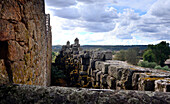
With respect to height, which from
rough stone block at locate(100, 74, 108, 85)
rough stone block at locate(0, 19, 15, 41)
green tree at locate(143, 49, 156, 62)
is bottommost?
green tree at locate(143, 49, 156, 62)

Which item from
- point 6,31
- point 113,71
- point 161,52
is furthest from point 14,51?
point 161,52

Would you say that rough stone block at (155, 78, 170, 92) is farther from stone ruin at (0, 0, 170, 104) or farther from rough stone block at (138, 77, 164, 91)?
rough stone block at (138, 77, 164, 91)

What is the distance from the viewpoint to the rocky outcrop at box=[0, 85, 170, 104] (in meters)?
1.16

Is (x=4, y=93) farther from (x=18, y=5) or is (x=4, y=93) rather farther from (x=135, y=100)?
(x=18, y=5)

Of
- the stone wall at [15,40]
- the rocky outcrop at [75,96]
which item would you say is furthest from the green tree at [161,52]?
the rocky outcrop at [75,96]

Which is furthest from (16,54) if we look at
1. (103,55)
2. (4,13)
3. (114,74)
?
(103,55)

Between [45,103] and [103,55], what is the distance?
18.5ft

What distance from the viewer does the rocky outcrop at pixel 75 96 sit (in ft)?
3.80

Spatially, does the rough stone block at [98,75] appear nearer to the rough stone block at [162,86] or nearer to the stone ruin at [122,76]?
the stone ruin at [122,76]

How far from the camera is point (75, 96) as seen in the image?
3.98 feet

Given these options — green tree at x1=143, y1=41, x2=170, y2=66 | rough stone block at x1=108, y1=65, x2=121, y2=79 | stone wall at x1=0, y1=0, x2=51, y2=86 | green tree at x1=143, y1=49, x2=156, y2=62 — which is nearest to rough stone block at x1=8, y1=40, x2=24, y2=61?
stone wall at x1=0, y1=0, x2=51, y2=86

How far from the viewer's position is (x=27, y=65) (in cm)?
284

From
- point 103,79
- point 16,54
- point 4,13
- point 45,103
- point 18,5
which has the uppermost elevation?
point 18,5

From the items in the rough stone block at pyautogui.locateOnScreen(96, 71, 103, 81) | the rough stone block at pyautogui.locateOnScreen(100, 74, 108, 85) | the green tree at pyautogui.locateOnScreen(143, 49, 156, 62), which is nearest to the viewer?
the rough stone block at pyautogui.locateOnScreen(100, 74, 108, 85)
